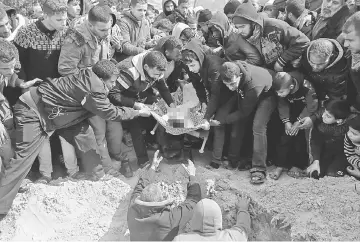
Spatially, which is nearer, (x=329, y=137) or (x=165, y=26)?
(x=329, y=137)

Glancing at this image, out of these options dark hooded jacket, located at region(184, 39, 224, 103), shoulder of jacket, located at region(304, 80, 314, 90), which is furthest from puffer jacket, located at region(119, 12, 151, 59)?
shoulder of jacket, located at region(304, 80, 314, 90)

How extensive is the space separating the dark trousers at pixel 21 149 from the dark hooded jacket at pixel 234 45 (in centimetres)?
241

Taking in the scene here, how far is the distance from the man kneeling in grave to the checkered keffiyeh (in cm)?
59

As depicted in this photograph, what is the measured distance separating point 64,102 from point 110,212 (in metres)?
1.38

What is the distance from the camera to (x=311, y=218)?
4.33 metres

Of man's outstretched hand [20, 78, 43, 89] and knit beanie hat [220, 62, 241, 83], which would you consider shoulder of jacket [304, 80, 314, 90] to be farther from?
man's outstretched hand [20, 78, 43, 89]

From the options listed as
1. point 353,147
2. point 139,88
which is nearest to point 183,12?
point 139,88

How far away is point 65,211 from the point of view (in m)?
4.87

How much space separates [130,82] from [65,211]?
5.52ft

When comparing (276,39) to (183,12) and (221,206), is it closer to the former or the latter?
(221,206)

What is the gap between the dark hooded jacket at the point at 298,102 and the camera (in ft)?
15.9

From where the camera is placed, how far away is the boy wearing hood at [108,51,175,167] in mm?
5000

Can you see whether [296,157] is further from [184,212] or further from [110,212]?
[110,212]

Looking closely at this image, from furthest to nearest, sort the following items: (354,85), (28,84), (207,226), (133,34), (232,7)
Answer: (232,7), (133,34), (28,84), (354,85), (207,226)
